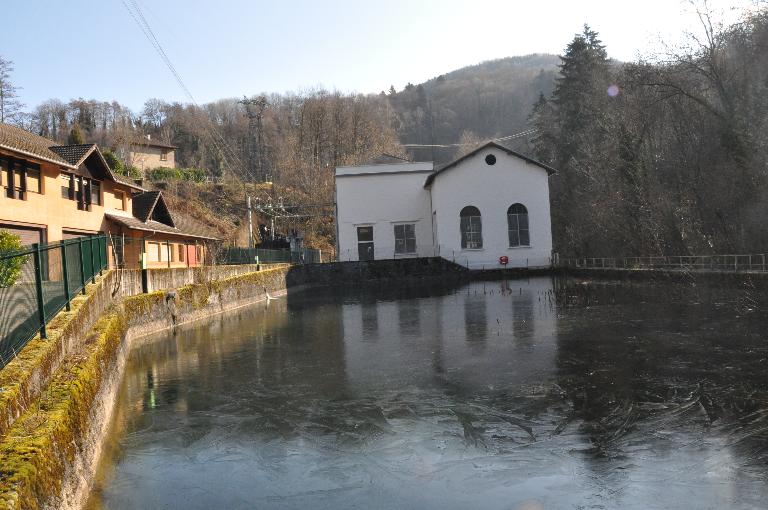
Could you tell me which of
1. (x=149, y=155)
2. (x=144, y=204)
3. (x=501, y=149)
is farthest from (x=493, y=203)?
(x=149, y=155)

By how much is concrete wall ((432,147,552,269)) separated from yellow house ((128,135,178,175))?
35.7m

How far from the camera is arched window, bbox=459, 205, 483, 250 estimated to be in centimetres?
4394

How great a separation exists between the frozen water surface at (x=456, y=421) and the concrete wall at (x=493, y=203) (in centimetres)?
2911

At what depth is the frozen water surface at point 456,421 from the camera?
5.23m

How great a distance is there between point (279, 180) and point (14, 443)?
7141 centimetres

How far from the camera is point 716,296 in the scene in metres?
19.0

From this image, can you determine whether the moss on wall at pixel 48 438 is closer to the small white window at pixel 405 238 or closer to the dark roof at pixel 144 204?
the dark roof at pixel 144 204

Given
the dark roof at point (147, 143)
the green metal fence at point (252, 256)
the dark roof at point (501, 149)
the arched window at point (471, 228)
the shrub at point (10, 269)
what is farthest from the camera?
the dark roof at point (147, 143)

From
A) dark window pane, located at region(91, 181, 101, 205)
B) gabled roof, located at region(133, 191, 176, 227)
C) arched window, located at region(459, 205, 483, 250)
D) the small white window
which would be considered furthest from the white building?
dark window pane, located at region(91, 181, 101, 205)

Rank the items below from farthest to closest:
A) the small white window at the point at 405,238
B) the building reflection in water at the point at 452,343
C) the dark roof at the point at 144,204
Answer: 1. the small white window at the point at 405,238
2. the dark roof at the point at 144,204
3. the building reflection in water at the point at 452,343

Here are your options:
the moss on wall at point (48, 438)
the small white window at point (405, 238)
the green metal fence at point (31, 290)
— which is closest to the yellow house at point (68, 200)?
the green metal fence at point (31, 290)

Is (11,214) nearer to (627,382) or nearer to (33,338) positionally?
(33,338)

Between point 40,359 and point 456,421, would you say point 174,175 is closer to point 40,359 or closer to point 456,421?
point 40,359

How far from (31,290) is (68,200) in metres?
21.1
